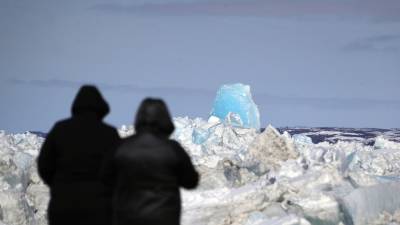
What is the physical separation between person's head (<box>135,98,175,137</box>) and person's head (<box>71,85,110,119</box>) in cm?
46

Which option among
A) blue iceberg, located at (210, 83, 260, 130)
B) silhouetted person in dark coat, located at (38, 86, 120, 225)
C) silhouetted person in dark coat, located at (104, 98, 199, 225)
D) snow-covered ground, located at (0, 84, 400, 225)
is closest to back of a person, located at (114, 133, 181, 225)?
silhouetted person in dark coat, located at (104, 98, 199, 225)

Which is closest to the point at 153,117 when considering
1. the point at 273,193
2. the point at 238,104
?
the point at 273,193

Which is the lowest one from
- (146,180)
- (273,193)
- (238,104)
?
(273,193)

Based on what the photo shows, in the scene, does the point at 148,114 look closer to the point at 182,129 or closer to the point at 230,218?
the point at 230,218

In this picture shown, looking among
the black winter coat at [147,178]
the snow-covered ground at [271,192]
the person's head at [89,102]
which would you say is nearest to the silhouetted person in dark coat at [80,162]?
the person's head at [89,102]

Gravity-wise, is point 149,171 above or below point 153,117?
below

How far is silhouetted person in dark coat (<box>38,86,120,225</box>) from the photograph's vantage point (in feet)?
16.6

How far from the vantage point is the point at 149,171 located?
15.8 ft

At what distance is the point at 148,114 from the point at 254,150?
66.0ft

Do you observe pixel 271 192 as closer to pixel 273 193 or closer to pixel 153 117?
pixel 273 193

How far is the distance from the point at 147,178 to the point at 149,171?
0.14 ft

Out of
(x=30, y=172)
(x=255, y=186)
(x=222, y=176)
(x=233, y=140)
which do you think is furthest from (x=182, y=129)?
(x=255, y=186)

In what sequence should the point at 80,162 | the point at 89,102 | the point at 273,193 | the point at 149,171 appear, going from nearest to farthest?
1. the point at 149,171
2. the point at 80,162
3. the point at 89,102
4. the point at 273,193

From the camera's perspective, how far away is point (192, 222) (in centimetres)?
1525
